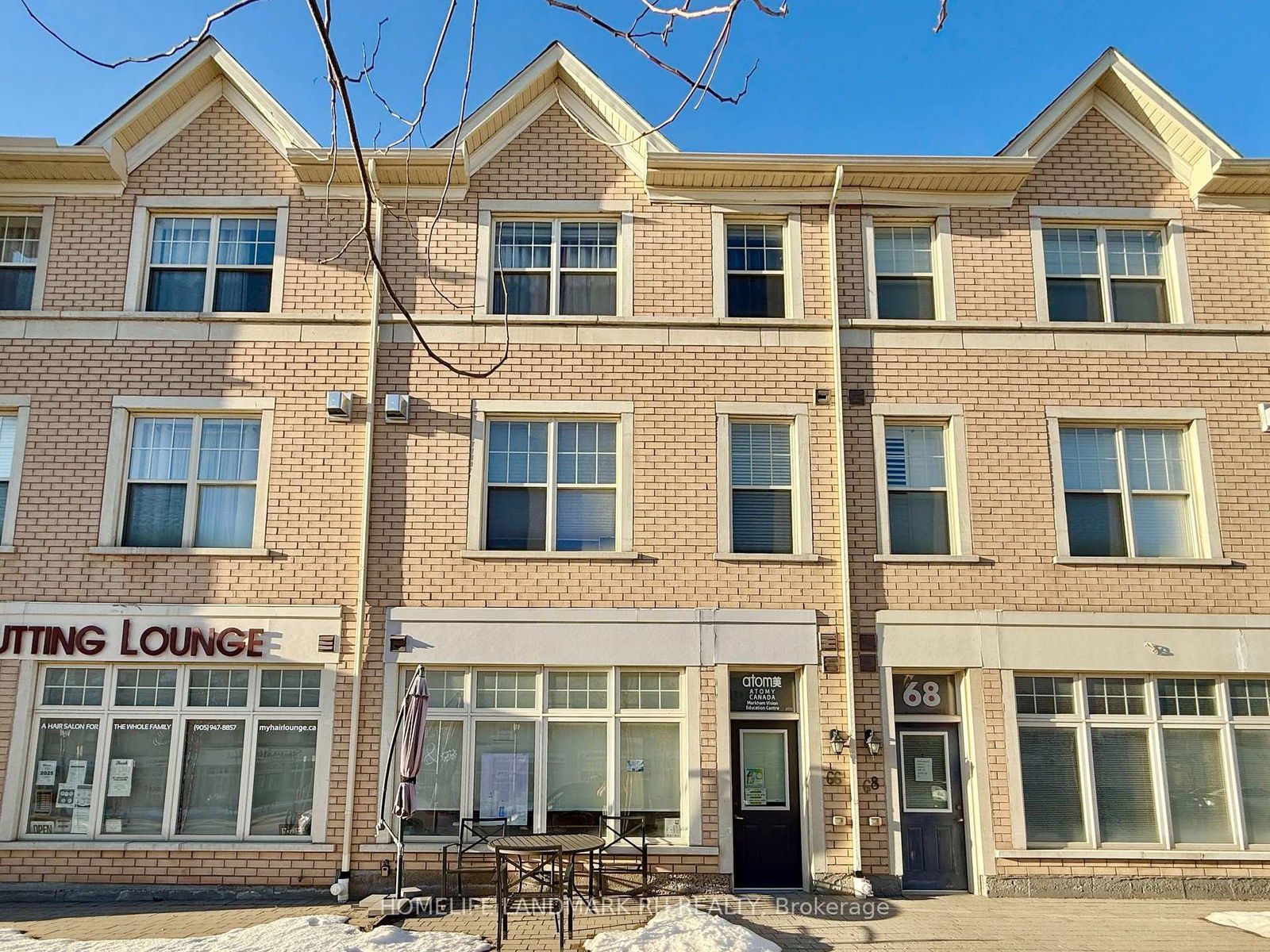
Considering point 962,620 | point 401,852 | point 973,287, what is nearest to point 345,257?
point 401,852

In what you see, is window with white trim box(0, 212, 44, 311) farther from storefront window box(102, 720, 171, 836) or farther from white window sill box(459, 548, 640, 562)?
white window sill box(459, 548, 640, 562)

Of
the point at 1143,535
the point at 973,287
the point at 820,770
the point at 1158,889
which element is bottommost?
the point at 1158,889

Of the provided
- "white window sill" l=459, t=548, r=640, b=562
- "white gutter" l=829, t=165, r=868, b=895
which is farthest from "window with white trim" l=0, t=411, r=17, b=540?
"white gutter" l=829, t=165, r=868, b=895

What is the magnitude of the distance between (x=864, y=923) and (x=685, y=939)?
86.8 inches

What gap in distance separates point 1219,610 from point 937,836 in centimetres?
435

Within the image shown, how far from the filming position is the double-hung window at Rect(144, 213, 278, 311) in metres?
12.7

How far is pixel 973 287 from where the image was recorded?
504 inches

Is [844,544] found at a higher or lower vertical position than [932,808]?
higher

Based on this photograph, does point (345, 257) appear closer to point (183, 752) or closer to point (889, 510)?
point (183, 752)

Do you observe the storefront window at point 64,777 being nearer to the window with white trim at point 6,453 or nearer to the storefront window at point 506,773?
the window with white trim at point 6,453

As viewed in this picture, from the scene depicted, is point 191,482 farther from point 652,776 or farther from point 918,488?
point 918,488

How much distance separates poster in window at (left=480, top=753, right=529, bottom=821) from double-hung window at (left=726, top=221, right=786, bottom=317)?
6.15m

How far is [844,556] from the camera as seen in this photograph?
39.1ft

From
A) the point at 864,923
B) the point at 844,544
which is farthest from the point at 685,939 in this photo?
the point at 844,544
